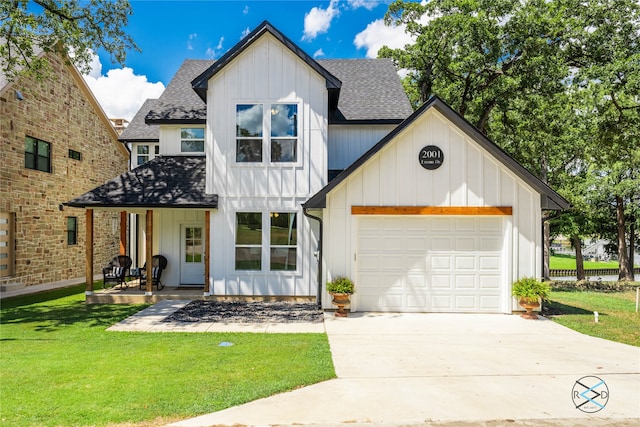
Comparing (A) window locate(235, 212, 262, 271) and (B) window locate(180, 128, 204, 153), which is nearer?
→ (A) window locate(235, 212, 262, 271)

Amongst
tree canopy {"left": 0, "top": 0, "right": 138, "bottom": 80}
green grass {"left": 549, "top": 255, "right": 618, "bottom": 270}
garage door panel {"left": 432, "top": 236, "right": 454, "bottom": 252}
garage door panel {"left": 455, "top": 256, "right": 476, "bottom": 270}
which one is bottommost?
green grass {"left": 549, "top": 255, "right": 618, "bottom": 270}

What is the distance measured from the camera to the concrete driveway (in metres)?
4.46

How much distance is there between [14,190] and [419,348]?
47.8 feet

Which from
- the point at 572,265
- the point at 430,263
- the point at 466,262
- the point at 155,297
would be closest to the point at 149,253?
the point at 155,297

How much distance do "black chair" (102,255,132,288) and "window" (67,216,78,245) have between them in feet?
15.9

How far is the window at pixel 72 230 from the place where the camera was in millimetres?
16109

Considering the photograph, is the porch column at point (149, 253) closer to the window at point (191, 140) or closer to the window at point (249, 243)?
the window at point (249, 243)

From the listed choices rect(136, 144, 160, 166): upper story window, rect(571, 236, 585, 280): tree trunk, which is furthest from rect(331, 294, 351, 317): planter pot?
rect(571, 236, 585, 280): tree trunk

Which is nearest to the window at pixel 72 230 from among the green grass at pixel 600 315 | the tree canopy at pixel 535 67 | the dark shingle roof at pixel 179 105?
the dark shingle roof at pixel 179 105

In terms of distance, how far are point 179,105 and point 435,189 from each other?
30.9 ft

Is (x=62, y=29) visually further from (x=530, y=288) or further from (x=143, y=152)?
(x=530, y=288)

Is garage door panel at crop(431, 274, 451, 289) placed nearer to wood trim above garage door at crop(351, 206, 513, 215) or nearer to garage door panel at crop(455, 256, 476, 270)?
garage door panel at crop(455, 256, 476, 270)

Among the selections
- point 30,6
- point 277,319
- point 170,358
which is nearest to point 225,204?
point 277,319

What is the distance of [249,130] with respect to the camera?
446 inches
